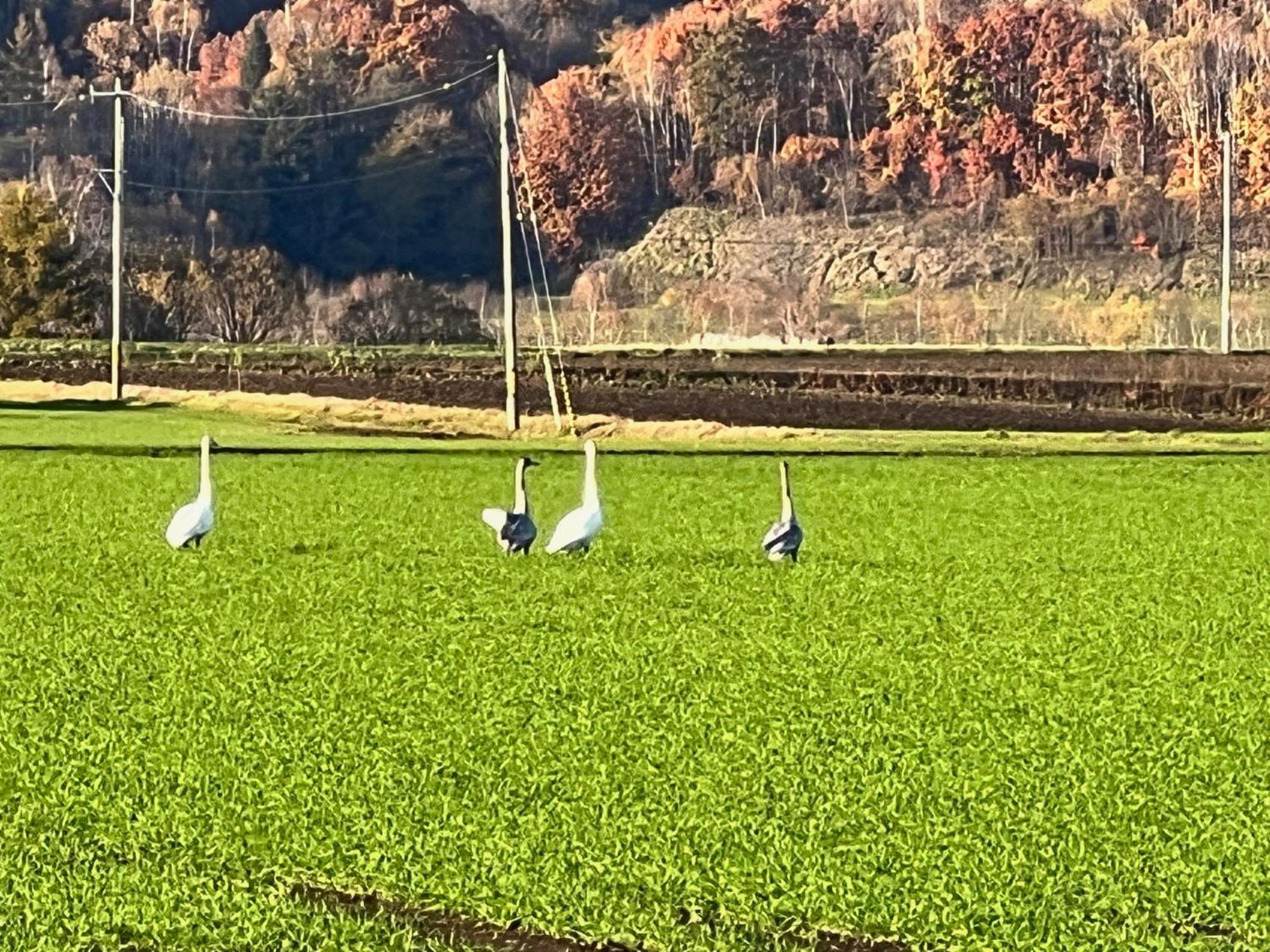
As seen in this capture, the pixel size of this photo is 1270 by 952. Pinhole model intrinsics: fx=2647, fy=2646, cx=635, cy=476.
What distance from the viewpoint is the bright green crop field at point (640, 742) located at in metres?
9.20

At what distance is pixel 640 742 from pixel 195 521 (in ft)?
41.8

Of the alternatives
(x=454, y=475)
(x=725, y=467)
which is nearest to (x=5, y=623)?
(x=454, y=475)

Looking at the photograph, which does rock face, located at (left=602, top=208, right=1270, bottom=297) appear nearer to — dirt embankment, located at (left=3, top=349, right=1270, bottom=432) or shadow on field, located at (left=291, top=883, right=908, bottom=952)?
dirt embankment, located at (left=3, top=349, right=1270, bottom=432)

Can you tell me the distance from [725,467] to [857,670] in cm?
2828

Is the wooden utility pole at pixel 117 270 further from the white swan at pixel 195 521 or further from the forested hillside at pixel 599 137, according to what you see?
the forested hillside at pixel 599 137

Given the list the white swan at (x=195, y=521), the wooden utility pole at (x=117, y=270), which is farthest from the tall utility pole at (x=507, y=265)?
the white swan at (x=195, y=521)

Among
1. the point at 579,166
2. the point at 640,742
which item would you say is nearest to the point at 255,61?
the point at 579,166

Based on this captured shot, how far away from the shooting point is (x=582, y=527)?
23.6 m

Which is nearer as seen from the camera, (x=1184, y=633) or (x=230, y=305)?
(x=1184, y=633)

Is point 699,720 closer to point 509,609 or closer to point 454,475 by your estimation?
point 509,609

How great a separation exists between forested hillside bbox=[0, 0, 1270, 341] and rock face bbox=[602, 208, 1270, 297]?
1070 mm

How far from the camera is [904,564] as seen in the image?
2409 centimetres

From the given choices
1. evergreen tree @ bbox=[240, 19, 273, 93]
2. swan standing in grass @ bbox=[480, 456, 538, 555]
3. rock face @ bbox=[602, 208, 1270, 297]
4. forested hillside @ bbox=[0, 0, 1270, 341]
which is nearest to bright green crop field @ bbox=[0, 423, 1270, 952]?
swan standing in grass @ bbox=[480, 456, 538, 555]

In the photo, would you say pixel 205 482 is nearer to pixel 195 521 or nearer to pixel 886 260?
pixel 195 521
